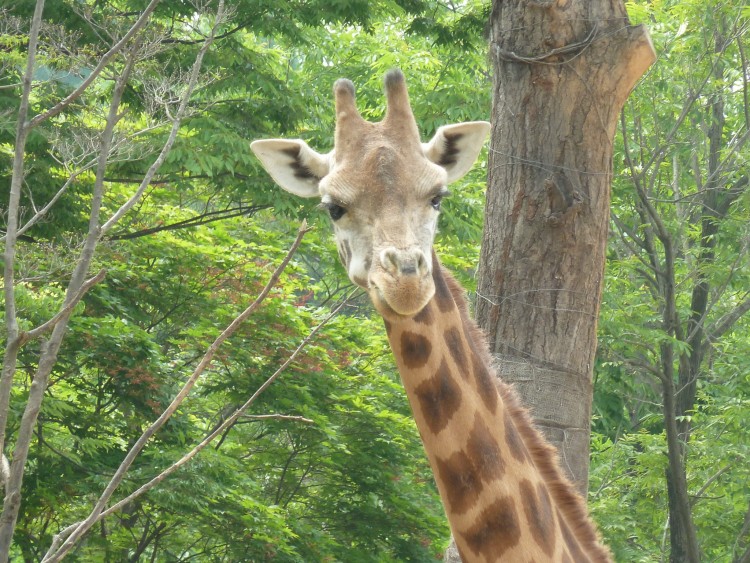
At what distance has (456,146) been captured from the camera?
376 cm

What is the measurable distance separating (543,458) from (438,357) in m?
0.71

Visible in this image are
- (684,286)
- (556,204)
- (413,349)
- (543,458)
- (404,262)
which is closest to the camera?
(404,262)

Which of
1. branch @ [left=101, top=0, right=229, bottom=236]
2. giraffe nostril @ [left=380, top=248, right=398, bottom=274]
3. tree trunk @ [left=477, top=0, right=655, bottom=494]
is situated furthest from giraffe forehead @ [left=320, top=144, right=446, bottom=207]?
tree trunk @ [left=477, top=0, right=655, bottom=494]

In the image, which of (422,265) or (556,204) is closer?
(422,265)

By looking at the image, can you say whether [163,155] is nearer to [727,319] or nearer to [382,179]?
[382,179]

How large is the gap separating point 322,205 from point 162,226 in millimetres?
8308

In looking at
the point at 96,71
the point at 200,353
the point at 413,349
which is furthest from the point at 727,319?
the point at 96,71

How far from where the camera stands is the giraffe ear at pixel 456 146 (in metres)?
3.70

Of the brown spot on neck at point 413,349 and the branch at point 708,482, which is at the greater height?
the brown spot on neck at point 413,349

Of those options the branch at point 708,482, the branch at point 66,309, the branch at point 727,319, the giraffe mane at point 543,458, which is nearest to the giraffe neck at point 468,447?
the giraffe mane at point 543,458

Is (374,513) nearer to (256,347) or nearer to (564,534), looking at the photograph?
(256,347)

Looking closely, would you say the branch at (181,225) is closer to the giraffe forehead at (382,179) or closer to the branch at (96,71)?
the giraffe forehead at (382,179)

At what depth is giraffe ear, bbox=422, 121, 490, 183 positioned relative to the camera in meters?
3.70

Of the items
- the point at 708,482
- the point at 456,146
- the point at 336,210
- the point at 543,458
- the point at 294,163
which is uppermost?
the point at 456,146
